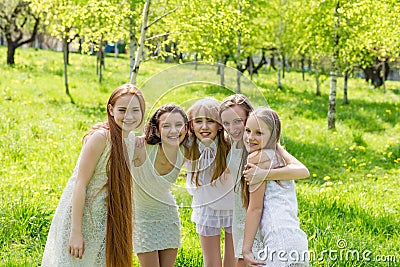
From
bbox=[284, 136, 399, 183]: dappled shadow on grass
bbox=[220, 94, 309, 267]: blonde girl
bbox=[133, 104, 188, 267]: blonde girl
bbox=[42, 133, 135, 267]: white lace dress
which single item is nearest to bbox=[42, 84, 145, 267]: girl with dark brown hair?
bbox=[42, 133, 135, 267]: white lace dress

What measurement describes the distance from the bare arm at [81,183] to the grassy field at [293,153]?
47 cm

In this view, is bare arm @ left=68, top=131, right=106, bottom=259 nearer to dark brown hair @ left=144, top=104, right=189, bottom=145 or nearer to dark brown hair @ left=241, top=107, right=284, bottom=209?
dark brown hair @ left=144, top=104, right=189, bottom=145

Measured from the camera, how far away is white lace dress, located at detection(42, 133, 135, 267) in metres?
3.23

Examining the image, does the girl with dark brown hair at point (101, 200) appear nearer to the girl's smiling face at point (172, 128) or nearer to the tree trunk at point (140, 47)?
the girl's smiling face at point (172, 128)

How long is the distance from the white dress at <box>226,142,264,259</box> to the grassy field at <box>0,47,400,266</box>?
326 mm

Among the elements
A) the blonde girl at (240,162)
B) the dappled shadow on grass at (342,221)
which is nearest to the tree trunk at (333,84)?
the dappled shadow on grass at (342,221)

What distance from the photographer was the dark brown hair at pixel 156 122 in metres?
3.04

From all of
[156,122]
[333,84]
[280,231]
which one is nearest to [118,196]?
[156,122]

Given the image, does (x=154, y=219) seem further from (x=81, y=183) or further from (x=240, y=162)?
(x=240, y=162)

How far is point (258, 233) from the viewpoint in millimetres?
3105

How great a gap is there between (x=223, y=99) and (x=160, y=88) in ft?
1.34

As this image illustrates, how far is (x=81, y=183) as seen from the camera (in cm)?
316

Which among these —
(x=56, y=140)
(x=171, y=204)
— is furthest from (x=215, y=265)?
(x=56, y=140)

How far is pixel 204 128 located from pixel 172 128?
0.67 ft
